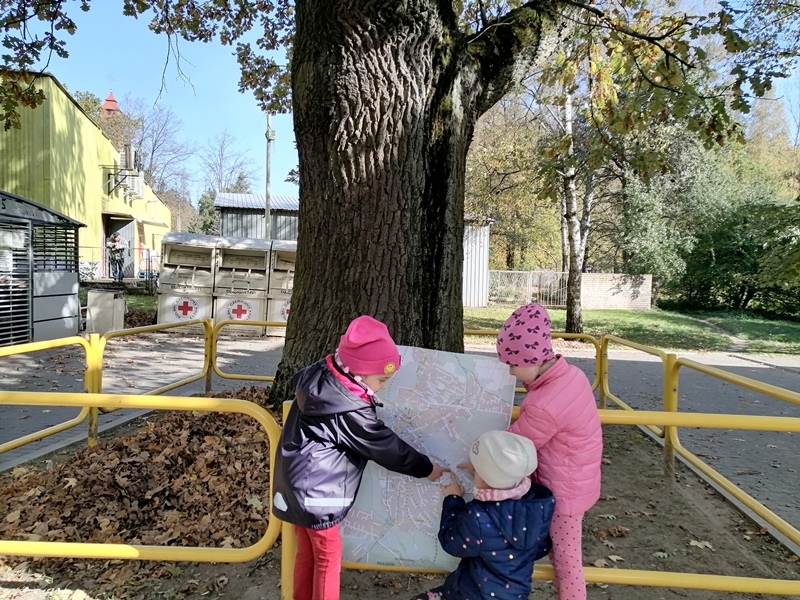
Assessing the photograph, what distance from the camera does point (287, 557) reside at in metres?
Answer: 2.46

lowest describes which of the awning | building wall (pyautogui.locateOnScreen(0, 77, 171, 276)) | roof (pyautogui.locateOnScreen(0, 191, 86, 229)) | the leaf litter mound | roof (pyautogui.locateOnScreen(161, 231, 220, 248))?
the leaf litter mound

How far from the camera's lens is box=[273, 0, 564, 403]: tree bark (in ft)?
11.9

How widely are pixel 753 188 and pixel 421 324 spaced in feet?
87.0

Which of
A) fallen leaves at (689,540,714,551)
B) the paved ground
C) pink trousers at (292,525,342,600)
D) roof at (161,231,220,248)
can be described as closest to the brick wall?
the paved ground

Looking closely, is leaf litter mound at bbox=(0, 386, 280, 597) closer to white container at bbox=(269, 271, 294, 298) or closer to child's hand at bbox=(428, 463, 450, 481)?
child's hand at bbox=(428, 463, 450, 481)

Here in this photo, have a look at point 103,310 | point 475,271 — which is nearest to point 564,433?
point 103,310

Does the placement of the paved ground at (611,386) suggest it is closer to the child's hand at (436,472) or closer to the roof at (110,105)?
the child's hand at (436,472)

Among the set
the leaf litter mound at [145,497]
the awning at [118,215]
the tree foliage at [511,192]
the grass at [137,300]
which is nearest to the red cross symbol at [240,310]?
the grass at [137,300]

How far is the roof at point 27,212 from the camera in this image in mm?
10711

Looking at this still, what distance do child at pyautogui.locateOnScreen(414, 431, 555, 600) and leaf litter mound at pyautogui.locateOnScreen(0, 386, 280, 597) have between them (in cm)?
166

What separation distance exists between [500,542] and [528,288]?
24266mm

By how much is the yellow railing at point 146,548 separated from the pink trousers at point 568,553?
1252mm

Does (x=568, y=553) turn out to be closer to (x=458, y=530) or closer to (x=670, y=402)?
(x=458, y=530)

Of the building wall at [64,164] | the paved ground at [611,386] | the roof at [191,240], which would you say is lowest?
the paved ground at [611,386]
